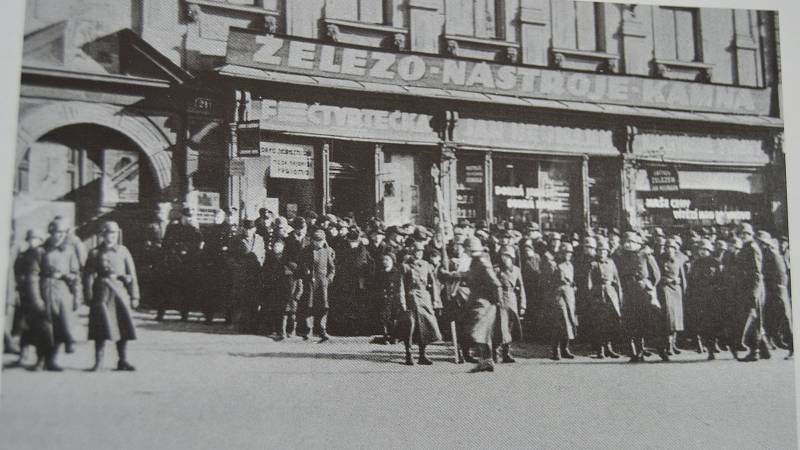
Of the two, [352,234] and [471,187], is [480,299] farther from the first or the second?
[352,234]

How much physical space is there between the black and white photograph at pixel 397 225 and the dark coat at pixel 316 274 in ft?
0.06

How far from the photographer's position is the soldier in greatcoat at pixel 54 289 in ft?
11.3

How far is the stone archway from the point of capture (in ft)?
11.6

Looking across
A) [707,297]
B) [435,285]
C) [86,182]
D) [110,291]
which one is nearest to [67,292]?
[110,291]

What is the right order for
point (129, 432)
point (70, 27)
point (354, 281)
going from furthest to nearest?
point (354, 281) < point (70, 27) < point (129, 432)

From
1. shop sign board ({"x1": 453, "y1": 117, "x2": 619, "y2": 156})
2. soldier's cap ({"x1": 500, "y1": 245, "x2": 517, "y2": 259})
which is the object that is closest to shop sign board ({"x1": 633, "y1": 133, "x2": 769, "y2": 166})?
shop sign board ({"x1": 453, "y1": 117, "x2": 619, "y2": 156})

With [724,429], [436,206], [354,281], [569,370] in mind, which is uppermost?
[436,206]

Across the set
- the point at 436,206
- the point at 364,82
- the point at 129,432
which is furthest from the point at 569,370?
the point at 129,432

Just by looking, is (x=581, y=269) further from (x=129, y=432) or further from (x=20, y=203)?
(x=20, y=203)

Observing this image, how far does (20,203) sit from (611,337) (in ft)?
11.4

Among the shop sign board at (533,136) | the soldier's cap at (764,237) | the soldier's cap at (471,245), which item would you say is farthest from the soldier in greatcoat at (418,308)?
the soldier's cap at (764,237)

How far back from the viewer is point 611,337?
4.22 m

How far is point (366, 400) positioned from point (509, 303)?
106 centimetres

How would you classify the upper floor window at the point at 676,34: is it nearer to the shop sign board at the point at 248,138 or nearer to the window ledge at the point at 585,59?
the window ledge at the point at 585,59
